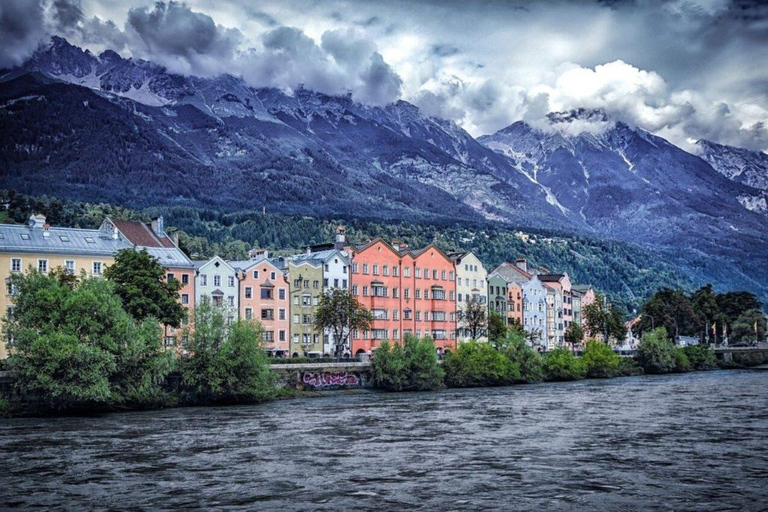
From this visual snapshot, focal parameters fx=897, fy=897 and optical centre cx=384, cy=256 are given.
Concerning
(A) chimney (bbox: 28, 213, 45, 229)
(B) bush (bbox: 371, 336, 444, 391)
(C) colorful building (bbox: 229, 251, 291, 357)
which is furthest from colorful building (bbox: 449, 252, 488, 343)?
(A) chimney (bbox: 28, 213, 45, 229)

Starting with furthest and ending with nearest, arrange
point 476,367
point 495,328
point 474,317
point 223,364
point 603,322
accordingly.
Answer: point 603,322 → point 474,317 → point 495,328 → point 476,367 → point 223,364

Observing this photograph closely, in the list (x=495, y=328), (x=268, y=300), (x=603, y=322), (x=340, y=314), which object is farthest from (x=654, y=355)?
(x=268, y=300)

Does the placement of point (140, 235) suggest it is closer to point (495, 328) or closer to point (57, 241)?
point (57, 241)

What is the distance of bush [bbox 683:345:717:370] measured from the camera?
182 meters

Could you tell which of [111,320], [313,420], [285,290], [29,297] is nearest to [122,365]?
[111,320]

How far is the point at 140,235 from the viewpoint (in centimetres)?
12475

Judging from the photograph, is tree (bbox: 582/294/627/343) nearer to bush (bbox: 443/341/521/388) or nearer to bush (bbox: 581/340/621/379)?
bush (bbox: 581/340/621/379)

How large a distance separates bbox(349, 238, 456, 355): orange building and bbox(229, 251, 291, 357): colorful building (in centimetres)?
1255

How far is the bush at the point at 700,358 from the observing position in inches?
7185

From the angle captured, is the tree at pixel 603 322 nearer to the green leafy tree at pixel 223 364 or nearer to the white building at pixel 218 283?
the white building at pixel 218 283

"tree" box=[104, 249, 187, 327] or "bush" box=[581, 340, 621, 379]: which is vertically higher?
"tree" box=[104, 249, 187, 327]

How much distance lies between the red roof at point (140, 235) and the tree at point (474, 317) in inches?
2139

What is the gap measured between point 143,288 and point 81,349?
2374 cm

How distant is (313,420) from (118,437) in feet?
56.9
